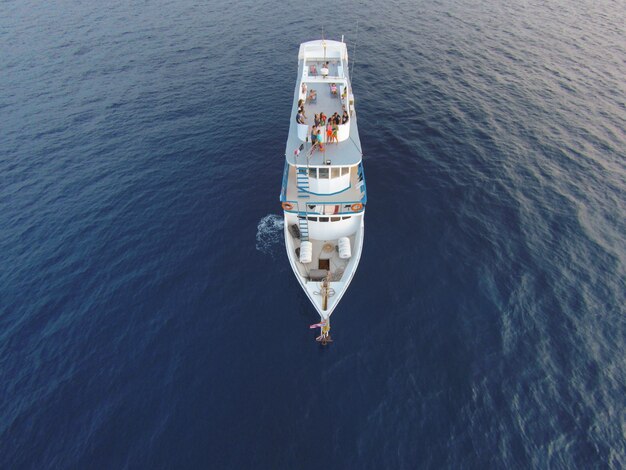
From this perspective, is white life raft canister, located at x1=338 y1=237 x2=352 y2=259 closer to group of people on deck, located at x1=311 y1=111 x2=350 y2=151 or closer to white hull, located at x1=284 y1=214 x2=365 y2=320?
white hull, located at x1=284 y1=214 x2=365 y2=320

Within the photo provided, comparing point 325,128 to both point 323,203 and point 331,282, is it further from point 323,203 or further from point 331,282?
point 331,282

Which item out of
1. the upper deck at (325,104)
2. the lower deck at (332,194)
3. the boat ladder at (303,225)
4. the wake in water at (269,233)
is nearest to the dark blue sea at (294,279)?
the wake in water at (269,233)

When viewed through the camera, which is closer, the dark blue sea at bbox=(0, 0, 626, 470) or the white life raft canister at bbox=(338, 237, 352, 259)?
the dark blue sea at bbox=(0, 0, 626, 470)

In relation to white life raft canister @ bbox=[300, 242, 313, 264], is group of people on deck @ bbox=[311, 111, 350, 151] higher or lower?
higher

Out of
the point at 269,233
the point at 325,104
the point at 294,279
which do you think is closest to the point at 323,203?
the point at 294,279

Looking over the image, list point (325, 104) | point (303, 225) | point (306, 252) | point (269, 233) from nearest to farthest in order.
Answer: point (306, 252) → point (303, 225) → point (269, 233) → point (325, 104)

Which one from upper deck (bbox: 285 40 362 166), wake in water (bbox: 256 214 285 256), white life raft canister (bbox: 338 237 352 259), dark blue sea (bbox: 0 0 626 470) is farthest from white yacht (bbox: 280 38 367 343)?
wake in water (bbox: 256 214 285 256)
